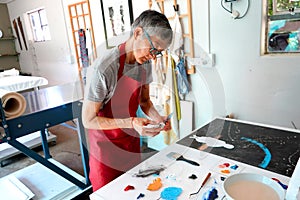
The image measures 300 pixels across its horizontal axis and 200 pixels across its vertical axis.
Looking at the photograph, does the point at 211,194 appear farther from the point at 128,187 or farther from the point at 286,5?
the point at 286,5

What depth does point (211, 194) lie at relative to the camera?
78 centimetres

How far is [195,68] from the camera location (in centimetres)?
194

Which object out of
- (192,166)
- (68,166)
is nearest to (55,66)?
(68,166)

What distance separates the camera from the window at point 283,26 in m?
1.38

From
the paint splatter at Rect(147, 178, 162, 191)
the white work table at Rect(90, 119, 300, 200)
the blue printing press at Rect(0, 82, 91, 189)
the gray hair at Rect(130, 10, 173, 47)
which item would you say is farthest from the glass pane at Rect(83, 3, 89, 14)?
the paint splatter at Rect(147, 178, 162, 191)

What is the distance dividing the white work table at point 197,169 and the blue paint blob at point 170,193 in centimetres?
1

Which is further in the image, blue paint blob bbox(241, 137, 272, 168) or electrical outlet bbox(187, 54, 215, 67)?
electrical outlet bbox(187, 54, 215, 67)

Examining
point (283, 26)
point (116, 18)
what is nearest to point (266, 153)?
point (283, 26)

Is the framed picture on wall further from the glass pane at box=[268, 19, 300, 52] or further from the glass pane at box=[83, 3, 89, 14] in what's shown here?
the glass pane at box=[268, 19, 300, 52]

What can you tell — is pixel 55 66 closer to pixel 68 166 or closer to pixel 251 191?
pixel 68 166

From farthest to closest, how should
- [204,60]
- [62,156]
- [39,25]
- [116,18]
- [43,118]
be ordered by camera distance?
[39,25] < [62,156] < [116,18] < [204,60] < [43,118]

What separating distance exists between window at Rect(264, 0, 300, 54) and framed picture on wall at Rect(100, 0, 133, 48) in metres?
1.28

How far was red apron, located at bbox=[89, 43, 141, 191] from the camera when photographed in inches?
42.2

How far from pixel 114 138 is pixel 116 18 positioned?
5.63 ft
